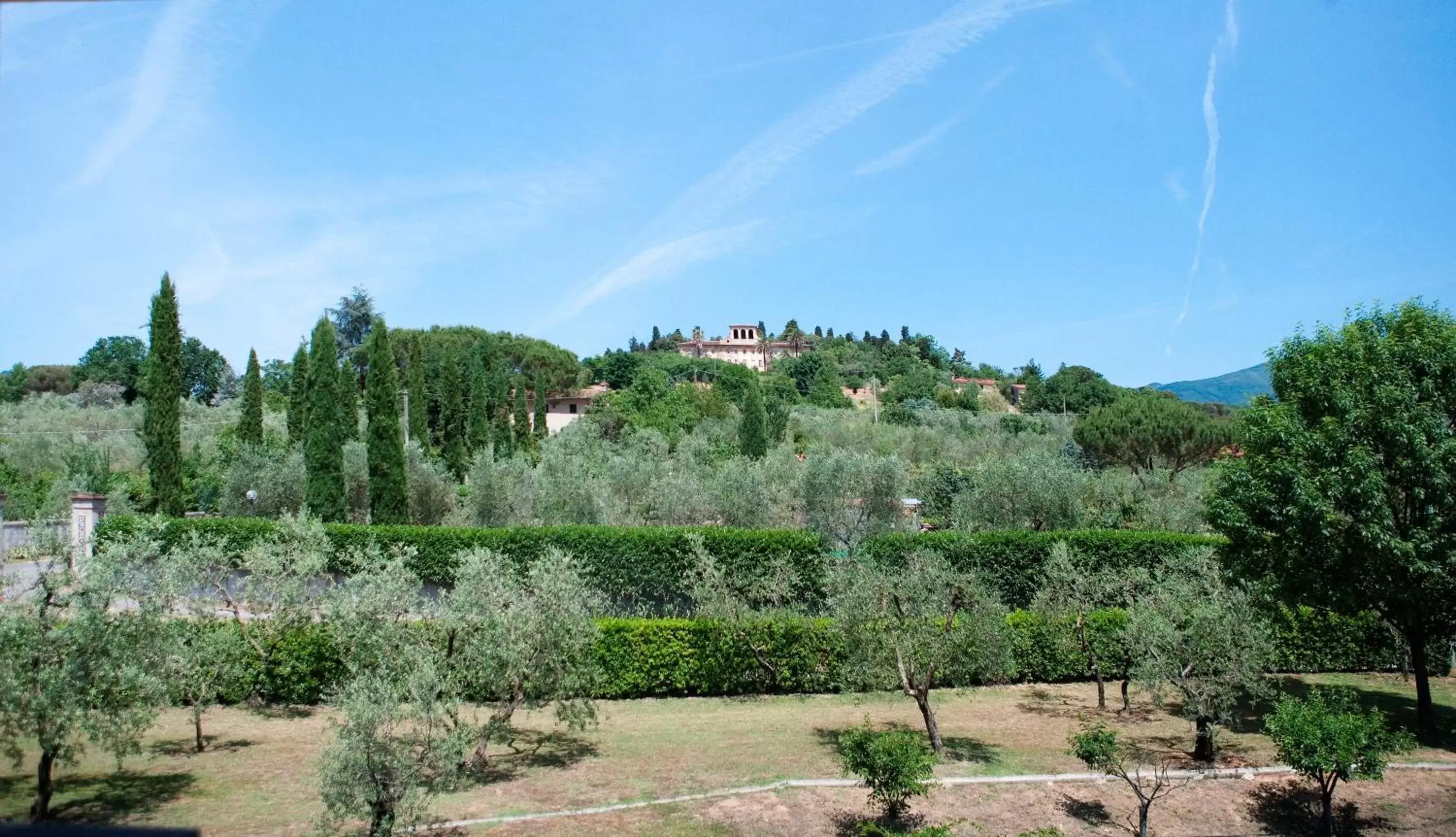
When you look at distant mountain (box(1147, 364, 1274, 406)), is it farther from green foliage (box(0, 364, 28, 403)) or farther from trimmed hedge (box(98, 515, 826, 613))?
green foliage (box(0, 364, 28, 403))

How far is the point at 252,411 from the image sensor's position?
38.7m

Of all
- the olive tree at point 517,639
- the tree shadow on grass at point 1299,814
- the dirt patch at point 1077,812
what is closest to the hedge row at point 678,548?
the olive tree at point 517,639

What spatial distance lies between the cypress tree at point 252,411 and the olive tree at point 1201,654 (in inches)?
1375

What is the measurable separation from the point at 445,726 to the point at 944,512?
27956 mm

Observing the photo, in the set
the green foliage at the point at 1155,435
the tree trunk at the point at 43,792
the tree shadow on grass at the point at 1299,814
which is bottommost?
the tree shadow on grass at the point at 1299,814

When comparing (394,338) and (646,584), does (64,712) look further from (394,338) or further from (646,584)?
(394,338)

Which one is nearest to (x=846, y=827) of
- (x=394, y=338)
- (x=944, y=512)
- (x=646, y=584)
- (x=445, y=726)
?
(x=445, y=726)

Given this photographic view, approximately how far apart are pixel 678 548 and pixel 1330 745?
14.7 meters

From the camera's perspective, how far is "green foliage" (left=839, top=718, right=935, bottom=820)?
34.7 ft

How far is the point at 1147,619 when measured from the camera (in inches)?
559

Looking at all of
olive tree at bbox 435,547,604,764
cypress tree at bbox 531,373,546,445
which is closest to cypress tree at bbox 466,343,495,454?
cypress tree at bbox 531,373,546,445

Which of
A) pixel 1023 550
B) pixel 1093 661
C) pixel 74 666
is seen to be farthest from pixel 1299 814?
pixel 74 666

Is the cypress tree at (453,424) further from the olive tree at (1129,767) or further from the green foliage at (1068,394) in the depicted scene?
the green foliage at (1068,394)

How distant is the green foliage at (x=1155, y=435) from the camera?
4097 centimetres
